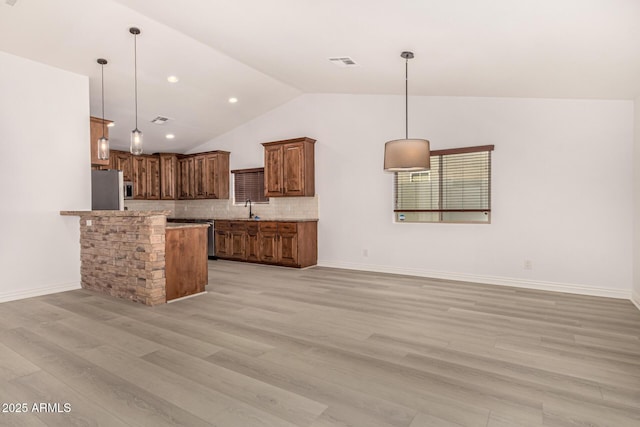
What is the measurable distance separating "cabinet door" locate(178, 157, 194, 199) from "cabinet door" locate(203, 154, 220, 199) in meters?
0.50

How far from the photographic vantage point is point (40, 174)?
480 centimetres

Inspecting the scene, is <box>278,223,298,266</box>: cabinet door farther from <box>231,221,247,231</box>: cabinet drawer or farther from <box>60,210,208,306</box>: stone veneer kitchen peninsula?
<box>60,210,208,306</box>: stone veneer kitchen peninsula

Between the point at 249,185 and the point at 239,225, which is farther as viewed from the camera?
the point at 249,185

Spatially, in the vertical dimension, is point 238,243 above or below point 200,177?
below

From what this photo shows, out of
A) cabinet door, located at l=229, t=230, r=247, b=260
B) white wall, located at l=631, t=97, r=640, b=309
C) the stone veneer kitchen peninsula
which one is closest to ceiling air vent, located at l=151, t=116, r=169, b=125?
cabinet door, located at l=229, t=230, r=247, b=260

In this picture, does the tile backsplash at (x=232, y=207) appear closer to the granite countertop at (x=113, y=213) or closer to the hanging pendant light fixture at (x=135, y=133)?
the granite countertop at (x=113, y=213)

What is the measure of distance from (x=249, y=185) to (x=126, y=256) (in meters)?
3.85

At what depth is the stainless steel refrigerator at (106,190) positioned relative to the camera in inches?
221

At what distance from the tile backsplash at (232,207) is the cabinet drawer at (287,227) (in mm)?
620

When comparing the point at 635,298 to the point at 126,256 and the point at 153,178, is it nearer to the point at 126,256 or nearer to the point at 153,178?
the point at 126,256

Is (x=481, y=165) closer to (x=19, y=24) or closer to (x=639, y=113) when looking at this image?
(x=639, y=113)

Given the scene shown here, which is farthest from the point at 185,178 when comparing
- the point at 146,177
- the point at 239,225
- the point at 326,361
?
the point at 326,361

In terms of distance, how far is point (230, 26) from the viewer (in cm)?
402

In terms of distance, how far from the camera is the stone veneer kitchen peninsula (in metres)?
A: 4.26
